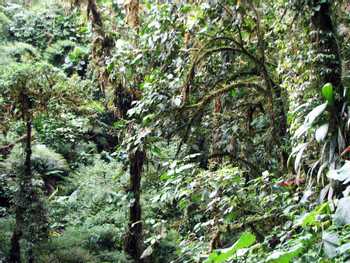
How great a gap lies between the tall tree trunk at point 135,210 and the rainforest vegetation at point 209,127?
1 centimetres

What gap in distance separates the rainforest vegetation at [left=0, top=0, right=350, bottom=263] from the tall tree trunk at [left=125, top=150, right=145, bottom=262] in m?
0.01

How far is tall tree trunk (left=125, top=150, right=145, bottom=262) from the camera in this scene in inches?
192

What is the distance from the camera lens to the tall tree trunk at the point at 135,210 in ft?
16.0

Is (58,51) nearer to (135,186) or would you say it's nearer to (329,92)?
(135,186)

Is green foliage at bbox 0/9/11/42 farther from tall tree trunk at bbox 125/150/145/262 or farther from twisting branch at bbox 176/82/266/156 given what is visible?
twisting branch at bbox 176/82/266/156

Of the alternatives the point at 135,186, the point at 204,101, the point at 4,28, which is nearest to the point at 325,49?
the point at 204,101

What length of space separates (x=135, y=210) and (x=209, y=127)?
4.27 ft

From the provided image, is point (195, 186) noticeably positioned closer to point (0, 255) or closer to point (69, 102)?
point (69, 102)

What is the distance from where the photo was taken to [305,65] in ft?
10.0

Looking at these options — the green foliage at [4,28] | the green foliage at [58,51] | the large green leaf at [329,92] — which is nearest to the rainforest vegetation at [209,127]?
the large green leaf at [329,92]

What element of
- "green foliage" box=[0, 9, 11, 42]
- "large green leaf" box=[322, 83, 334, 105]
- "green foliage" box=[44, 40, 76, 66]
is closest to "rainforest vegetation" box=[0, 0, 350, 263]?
"large green leaf" box=[322, 83, 334, 105]

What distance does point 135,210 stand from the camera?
16.7 ft

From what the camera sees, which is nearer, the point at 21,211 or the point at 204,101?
the point at 204,101

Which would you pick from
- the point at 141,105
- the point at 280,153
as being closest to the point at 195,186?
the point at 141,105
